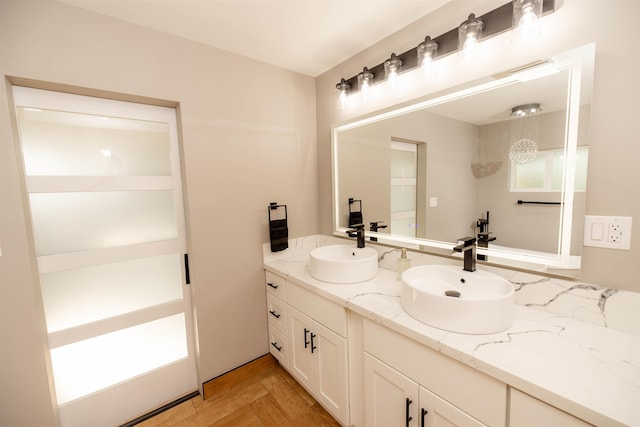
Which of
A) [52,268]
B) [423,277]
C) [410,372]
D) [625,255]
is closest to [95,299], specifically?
[52,268]

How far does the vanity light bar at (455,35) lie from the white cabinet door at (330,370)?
1.64 meters

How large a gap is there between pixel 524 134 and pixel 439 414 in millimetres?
1265

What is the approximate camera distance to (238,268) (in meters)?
1.93

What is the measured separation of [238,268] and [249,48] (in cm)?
158

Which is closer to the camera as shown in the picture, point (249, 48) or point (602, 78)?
point (602, 78)

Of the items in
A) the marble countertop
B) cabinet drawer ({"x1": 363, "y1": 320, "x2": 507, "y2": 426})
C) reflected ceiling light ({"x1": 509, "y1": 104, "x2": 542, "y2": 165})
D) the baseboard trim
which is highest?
reflected ceiling light ({"x1": 509, "y1": 104, "x2": 542, "y2": 165})

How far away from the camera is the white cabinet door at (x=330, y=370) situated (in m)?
1.42

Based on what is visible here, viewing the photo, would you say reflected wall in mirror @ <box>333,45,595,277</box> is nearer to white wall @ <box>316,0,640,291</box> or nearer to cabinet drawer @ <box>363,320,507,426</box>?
white wall @ <box>316,0,640,291</box>

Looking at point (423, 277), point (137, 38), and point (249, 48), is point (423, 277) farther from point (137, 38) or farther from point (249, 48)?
point (137, 38)

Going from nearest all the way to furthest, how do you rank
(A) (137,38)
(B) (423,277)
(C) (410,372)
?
1. (C) (410,372)
2. (B) (423,277)
3. (A) (137,38)

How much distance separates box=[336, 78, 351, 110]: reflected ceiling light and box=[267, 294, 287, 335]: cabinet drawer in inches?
61.5

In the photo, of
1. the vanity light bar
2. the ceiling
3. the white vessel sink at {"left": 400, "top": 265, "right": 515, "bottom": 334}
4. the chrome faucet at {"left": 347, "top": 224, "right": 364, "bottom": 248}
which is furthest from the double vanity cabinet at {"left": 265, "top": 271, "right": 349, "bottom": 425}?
the ceiling

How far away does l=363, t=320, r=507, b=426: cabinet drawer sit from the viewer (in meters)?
0.85

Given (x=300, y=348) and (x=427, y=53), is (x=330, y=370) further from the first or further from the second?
(x=427, y=53)
